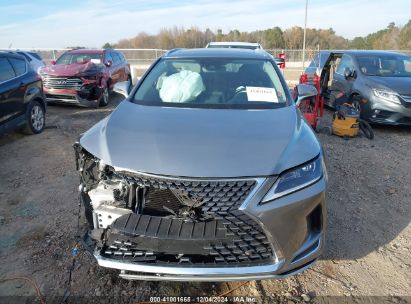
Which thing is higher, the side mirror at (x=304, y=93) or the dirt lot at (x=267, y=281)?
the side mirror at (x=304, y=93)

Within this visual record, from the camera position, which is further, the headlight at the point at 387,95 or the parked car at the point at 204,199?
the headlight at the point at 387,95

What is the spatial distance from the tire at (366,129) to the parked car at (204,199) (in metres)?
4.71

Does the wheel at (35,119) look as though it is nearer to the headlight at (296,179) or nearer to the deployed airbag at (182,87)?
the deployed airbag at (182,87)

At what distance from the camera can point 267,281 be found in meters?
2.79

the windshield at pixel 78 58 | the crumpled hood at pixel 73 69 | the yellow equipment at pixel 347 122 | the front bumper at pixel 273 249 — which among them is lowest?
the yellow equipment at pixel 347 122

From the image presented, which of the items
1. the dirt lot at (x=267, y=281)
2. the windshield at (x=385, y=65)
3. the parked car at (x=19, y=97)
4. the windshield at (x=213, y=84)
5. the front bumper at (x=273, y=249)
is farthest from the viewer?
the windshield at (x=385, y=65)

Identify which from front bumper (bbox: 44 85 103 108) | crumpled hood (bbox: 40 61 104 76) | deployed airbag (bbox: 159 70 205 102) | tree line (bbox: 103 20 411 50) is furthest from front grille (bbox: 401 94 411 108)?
tree line (bbox: 103 20 411 50)

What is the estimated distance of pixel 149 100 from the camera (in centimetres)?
341

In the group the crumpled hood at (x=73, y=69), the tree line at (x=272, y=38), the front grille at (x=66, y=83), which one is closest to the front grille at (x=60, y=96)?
the front grille at (x=66, y=83)

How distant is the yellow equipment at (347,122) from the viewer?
22.1 ft

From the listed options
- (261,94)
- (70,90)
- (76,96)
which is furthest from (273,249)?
(70,90)

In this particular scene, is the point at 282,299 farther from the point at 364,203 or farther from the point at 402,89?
the point at 402,89

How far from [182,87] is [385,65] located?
6483mm

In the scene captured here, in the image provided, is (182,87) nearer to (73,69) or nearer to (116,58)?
(73,69)
